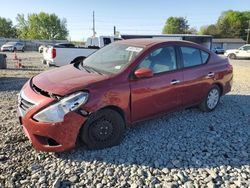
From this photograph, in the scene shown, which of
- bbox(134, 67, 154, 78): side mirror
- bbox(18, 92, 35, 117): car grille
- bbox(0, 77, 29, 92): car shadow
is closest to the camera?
bbox(18, 92, 35, 117): car grille

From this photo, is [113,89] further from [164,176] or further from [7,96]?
[7,96]

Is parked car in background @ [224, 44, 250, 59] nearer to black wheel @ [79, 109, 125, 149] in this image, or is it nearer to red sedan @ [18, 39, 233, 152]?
red sedan @ [18, 39, 233, 152]

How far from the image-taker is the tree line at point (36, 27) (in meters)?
96.1

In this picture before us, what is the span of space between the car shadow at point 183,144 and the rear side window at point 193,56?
112 cm

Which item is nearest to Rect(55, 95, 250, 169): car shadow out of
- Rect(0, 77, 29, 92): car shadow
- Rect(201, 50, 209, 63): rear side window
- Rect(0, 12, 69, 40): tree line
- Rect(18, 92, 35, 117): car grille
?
Rect(18, 92, 35, 117): car grille

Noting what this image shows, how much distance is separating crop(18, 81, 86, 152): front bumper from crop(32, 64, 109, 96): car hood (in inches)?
7.8

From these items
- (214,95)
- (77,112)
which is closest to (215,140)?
(214,95)

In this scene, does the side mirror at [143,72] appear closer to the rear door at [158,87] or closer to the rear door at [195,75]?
the rear door at [158,87]

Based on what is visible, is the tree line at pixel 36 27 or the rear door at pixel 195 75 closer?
the rear door at pixel 195 75

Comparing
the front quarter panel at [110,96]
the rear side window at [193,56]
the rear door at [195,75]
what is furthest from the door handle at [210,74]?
the front quarter panel at [110,96]

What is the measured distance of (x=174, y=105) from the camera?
17.0 ft

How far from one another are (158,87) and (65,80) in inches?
62.4

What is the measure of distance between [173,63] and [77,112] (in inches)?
88.4

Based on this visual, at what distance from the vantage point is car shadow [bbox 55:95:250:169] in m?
3.93
